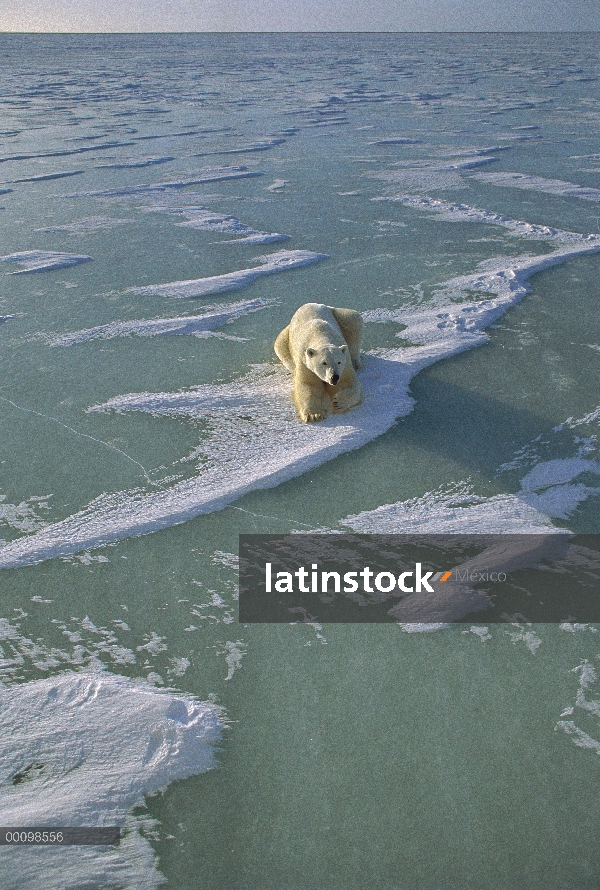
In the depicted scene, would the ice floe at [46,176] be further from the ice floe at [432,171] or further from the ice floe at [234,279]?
the ice floe at [234,279]

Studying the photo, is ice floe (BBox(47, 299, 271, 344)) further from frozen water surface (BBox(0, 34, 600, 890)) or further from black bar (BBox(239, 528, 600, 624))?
black bar (BBox(239, 528, 600, 624))

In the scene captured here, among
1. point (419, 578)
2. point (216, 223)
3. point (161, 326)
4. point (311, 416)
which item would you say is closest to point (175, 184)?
point (216, 223)

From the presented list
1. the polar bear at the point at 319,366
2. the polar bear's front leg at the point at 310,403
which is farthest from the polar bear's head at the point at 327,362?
the polar bear's front leg at the point at 310,403

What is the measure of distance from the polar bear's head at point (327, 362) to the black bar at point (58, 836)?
2260 millimetres

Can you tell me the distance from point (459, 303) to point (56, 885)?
15.2 ft

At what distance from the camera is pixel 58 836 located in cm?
177

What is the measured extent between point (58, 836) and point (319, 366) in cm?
241

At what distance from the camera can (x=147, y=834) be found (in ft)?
5.85

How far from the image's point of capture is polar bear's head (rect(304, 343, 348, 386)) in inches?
135

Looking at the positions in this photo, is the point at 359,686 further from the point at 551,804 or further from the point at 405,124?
the point at 405,124

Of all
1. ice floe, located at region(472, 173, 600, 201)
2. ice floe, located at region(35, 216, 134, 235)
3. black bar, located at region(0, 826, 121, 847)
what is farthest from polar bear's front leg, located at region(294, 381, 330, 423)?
ice floe, located at region(472, 173, 600, 201)

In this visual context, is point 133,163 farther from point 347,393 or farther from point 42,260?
point 347,393

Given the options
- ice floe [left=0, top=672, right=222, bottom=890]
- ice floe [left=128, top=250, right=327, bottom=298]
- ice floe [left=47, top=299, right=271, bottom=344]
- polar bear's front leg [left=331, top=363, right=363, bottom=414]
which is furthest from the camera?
ice floe [left=128, top=250, right=327, bottom=298]

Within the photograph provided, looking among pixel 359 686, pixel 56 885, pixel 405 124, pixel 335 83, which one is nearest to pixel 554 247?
pixel 359 686
